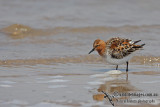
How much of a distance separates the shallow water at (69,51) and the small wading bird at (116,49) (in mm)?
349

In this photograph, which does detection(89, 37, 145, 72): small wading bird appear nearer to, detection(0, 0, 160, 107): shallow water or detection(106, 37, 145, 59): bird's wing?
detection(106, 37, 145, 59): bird's wing

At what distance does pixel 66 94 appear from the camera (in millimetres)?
6848

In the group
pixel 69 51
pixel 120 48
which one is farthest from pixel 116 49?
pixel 69 51

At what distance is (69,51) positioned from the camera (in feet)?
37.6

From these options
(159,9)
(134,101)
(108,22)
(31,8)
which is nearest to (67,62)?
(134,101)

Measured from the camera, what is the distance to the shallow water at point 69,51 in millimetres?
6965

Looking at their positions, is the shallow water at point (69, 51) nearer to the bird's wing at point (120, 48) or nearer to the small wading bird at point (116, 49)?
the small wading bird at point (116, 49)

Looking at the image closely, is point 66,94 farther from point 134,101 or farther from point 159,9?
point 159,9

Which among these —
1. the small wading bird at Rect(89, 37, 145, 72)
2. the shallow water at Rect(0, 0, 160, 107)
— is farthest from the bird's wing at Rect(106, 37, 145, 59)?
the shallow water at Rect(0, 0, 160, 107)

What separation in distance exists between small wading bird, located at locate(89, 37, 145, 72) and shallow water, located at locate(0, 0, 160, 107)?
13.8 inches

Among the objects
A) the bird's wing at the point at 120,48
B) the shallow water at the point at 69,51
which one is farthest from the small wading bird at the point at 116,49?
the shallow water at the point at 69,51

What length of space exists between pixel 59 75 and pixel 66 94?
1.72m

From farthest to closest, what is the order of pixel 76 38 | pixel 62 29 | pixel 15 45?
pixel 62 29 → pixel 76 38 → pixel 15 45

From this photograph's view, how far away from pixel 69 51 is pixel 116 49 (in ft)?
9.57
